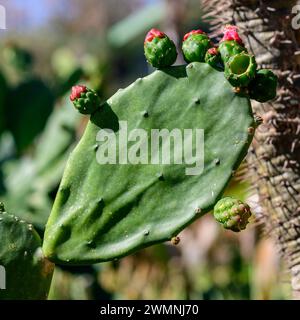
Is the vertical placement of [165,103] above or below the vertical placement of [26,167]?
above

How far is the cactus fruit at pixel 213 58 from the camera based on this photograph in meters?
1.72

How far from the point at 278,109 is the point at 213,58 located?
0.38 m

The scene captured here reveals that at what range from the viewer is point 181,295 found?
4059 millimetres

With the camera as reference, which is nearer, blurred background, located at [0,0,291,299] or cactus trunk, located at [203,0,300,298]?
cactus trunk, located at [203,0,300,298]

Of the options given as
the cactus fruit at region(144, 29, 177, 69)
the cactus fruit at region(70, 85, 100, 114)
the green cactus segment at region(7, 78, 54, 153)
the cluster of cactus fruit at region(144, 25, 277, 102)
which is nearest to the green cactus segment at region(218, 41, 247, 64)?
the cluster of cactus fruit at region(144, 25, 277, 102)

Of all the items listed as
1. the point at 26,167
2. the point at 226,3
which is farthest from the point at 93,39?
the point at 226,3

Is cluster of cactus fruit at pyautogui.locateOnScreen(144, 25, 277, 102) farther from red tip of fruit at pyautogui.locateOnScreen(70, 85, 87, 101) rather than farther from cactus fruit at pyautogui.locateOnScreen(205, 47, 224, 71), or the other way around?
red tip of fruit at pyautogui.locateOnScreen(70, 85, 87, 101)

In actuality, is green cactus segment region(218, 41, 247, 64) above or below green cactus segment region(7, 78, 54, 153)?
above

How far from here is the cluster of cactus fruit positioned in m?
1.67

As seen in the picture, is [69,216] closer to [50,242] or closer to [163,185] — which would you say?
[50,242]

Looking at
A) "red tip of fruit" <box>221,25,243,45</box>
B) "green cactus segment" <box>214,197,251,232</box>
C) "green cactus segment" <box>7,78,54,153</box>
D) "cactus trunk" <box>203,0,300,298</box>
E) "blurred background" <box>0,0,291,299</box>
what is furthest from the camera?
"green cactus segment" <box>7,78,54,153</box>

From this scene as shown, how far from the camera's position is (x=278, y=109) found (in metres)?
2.03

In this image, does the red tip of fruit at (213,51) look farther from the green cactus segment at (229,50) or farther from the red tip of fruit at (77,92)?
the red tip of fruit at (77,92)

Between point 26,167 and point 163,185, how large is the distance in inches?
104
